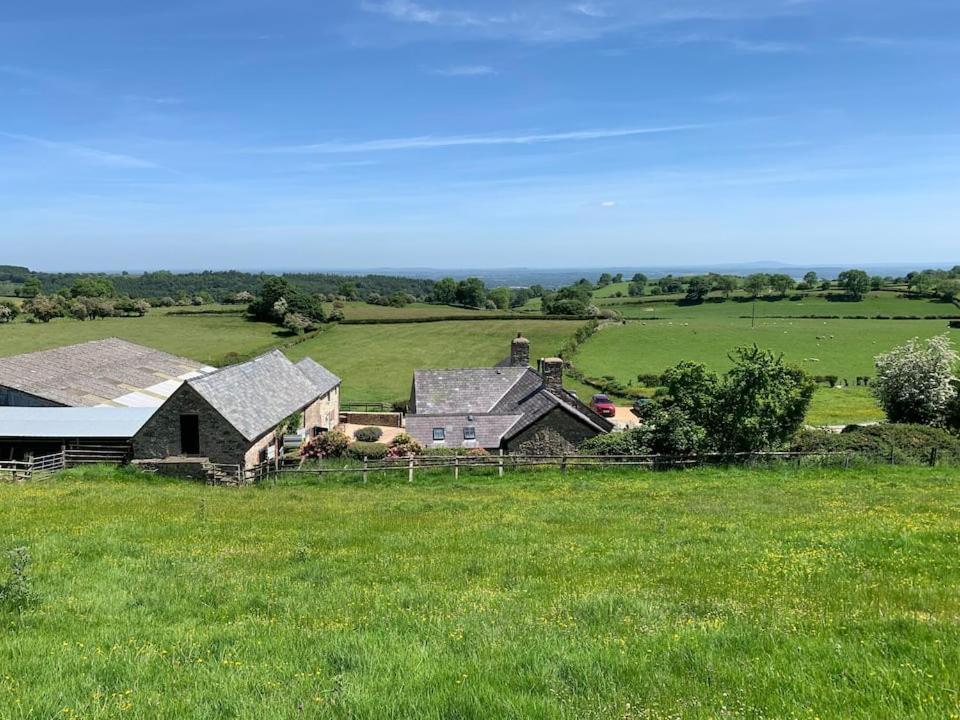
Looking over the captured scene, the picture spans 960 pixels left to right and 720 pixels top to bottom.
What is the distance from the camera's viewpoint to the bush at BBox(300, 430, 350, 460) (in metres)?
34.3

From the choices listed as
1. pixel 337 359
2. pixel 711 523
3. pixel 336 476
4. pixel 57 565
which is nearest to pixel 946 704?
pixel 711 523

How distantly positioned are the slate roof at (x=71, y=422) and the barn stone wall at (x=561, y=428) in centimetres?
1966

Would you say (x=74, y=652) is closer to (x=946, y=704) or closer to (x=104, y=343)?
(x=946, y=704)

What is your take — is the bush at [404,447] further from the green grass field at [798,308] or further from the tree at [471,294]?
the tree at [471,294]

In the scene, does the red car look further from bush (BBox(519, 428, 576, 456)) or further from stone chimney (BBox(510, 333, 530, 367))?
bush (BBox(519, 428, 576, 456))

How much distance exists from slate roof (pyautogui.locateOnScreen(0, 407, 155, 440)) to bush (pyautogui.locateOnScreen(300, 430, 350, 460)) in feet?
27.6

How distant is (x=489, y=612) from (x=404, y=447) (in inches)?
1018

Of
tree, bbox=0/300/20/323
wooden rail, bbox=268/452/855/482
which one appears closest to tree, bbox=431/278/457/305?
tree, bbox=0/300/20/323

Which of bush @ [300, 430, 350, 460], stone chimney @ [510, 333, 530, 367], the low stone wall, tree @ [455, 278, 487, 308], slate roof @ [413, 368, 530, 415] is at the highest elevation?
tree @ [455, 278, 487, 308]

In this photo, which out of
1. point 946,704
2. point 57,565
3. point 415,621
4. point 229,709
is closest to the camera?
point 946,704

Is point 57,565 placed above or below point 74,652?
below

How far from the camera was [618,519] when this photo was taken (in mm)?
16781

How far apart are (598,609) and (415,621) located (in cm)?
250

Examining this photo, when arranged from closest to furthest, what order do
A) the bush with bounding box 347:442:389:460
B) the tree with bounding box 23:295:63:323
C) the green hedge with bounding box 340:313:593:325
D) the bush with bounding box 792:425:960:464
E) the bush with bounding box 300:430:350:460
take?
the bush with bounding box 792:425:960:464 < the bush with bounding box 300:430:350:460 < the bush with bounding box 347:442:389:460 < the tree with bounding box 23:295:63:323 < the green hedge with bounding box 340:313:593:325
